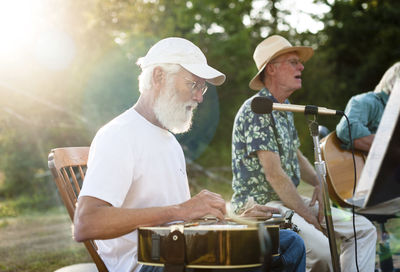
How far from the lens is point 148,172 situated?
2.25 m

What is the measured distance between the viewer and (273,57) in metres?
3.74

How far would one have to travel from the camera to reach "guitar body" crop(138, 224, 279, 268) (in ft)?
6.07

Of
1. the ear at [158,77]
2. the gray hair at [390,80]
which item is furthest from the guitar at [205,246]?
the gray hair at [390,80]

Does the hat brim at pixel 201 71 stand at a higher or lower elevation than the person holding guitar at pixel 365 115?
higher

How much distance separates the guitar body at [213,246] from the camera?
72.8 inches

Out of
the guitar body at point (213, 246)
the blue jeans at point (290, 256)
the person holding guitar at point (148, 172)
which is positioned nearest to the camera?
the guitar body at point (213, 246)

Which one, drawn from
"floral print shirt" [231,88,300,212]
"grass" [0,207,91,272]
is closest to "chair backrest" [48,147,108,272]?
"floral print shirt" [231,88,300,212]

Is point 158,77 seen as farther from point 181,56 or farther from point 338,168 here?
point 338,168

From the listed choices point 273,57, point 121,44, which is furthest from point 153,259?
point 121,44

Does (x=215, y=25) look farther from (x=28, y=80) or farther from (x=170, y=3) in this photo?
(x=28, y=80)

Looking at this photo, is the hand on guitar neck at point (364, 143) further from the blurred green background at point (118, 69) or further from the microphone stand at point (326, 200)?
the blurred green background at point (118, 69)

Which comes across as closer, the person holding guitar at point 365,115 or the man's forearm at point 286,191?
the man's forearm at point 286,191

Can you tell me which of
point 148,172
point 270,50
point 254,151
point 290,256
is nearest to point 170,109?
point 148,172

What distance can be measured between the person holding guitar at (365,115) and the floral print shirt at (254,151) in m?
1.09
